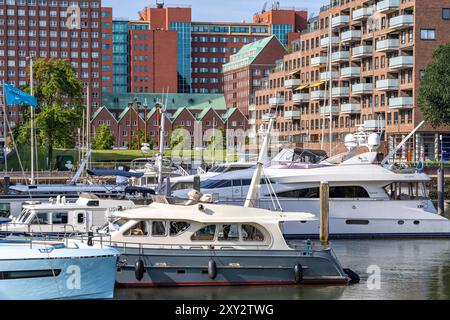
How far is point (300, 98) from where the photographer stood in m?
136

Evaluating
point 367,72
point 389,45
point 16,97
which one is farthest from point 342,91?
point 16,97

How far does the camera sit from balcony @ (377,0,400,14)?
108887 millimetres

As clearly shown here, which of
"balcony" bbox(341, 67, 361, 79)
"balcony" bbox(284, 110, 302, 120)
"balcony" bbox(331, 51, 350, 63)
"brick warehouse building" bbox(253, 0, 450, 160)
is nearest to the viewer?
"brick warehouse building" bbox(253, 0, 450, 160)

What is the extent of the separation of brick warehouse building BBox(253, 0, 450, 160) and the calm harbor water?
46.4 meters

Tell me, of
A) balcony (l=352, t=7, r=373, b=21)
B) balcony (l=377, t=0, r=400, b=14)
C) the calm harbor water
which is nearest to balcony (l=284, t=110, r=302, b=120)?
balcony (l=352, t=7, r=373, b=21)

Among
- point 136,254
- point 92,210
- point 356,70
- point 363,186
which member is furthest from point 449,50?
point 136,254

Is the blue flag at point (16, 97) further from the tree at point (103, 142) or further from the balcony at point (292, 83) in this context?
the tree at point (103, 142)

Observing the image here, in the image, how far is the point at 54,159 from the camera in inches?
5207

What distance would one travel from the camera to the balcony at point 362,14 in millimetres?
115375

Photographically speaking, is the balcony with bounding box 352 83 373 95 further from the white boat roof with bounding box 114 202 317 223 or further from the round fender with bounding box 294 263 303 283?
the round fender with bounding box 294 263 303 283

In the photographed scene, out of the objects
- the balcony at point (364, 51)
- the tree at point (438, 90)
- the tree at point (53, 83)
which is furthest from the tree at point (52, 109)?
the tree at point (438, 90)
